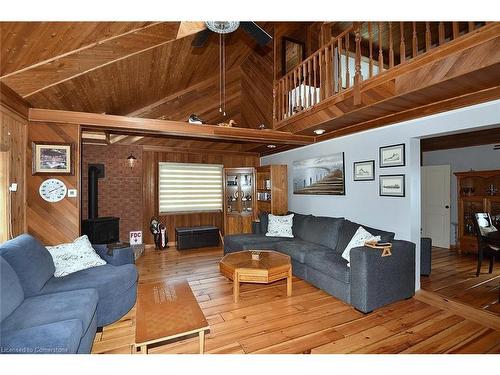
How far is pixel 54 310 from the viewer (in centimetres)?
186

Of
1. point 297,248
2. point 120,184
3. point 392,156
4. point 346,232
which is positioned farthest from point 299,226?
point 120,184

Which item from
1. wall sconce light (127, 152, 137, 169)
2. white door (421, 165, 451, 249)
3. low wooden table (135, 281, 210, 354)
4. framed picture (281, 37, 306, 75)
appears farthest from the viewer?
wall sconce light (127, 152, 137, 169)

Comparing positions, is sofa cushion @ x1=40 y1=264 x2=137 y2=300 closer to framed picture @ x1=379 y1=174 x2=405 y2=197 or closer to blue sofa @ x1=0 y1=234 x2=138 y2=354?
blue sofa @ x1=0 y1=234 x2=138 y2=354

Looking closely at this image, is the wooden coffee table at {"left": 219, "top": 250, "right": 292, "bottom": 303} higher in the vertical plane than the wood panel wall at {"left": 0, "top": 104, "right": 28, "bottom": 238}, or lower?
lower

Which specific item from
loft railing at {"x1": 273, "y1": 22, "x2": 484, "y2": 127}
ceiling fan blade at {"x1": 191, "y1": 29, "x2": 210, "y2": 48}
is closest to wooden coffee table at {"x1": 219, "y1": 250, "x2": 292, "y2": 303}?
loft railing at {"x1": 273, "y1": 22, "x2": 484, "y2": 127}

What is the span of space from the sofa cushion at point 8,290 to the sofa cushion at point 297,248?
3104mm

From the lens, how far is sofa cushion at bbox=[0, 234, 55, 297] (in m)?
2.12

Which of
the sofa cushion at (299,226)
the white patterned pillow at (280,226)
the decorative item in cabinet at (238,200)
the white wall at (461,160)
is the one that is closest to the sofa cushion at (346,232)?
the sofa cushion at (299,226)

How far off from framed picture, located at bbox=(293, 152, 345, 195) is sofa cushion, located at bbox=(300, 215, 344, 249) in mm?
588

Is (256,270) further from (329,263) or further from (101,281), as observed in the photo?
(101,281)

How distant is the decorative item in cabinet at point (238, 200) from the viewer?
19.6ft

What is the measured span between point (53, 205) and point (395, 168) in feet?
15.2

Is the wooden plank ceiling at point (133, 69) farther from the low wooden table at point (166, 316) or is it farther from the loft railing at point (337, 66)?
the low wooden table at point (166, 316)

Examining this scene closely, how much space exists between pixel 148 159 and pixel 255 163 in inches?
113
